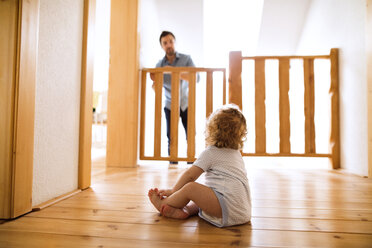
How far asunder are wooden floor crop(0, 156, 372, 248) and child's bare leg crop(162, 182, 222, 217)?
0.17 feet

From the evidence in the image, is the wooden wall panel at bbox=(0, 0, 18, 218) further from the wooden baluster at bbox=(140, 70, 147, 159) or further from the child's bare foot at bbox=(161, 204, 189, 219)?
the wooden baluster at bbox=(140, 70, 147, 159)

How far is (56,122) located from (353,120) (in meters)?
1.93

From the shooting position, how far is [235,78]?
2.16 m

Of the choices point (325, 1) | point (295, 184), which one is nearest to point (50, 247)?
point (295, 184)

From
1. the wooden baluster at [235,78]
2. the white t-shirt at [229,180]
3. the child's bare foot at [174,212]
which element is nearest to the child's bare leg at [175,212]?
the child's bare foot at [174,212]

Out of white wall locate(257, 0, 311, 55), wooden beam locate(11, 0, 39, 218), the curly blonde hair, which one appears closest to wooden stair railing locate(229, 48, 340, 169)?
white wall locate(257, 0, 311, 55)

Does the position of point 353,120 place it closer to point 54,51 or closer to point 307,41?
point 307,41

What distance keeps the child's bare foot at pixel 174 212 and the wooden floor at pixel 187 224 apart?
0.06ft

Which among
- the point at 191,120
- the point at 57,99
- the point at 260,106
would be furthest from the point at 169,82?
the point at 57,99

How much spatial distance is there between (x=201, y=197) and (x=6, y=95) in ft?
2.23

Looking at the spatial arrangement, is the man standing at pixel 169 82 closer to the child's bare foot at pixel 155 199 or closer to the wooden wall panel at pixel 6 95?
the child's bare foot at pixel 155 199

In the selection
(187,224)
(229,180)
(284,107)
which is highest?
(284,107)

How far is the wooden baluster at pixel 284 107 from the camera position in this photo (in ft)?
6.82

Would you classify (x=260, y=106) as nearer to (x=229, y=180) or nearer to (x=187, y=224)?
(x=229, y=180)
